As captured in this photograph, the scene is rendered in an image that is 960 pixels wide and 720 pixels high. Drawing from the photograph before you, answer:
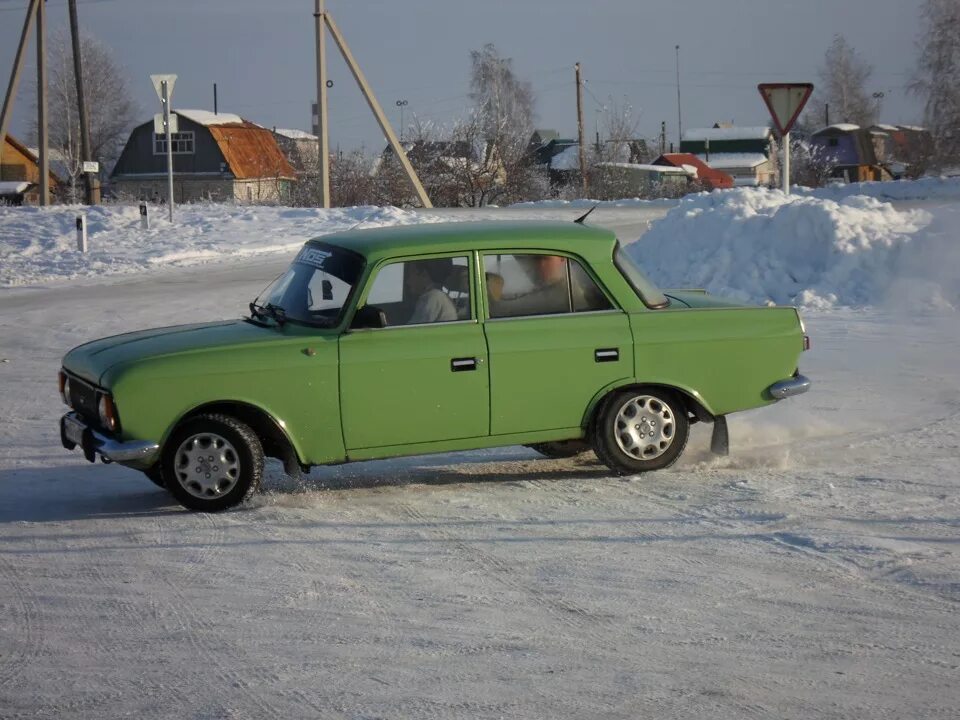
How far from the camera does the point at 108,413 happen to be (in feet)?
25.5

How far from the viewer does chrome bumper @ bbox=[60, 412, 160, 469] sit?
7.64m

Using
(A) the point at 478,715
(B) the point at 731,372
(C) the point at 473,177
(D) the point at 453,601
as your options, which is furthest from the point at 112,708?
(C) the point at 473,177

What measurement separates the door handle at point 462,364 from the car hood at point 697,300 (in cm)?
156

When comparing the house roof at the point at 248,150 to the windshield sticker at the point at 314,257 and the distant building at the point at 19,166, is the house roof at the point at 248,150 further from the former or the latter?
the windshield sticker at the point at 314,257

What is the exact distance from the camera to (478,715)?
187 inches

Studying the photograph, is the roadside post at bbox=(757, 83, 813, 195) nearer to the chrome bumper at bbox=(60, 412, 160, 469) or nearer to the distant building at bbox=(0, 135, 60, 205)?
the chrome bumper at bbox=(60, 412, 160, 469)

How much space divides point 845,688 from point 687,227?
1558 centimetres

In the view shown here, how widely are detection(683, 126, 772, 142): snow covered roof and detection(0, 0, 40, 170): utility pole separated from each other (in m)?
84.1

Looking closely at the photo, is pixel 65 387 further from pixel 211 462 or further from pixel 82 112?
pixel 82 112

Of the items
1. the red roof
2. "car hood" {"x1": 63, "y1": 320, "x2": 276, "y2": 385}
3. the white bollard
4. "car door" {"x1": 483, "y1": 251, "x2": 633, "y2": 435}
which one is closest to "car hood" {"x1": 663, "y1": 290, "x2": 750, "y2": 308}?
"car door" {"x1": 483, "y1": 251, "x2": 633, "y2": 435}

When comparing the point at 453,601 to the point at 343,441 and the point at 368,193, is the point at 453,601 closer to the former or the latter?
the point at 343,441

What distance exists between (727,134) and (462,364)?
371ft

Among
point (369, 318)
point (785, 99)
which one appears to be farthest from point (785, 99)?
point (369, 318)

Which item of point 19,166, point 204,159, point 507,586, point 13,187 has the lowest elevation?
point 507,586
